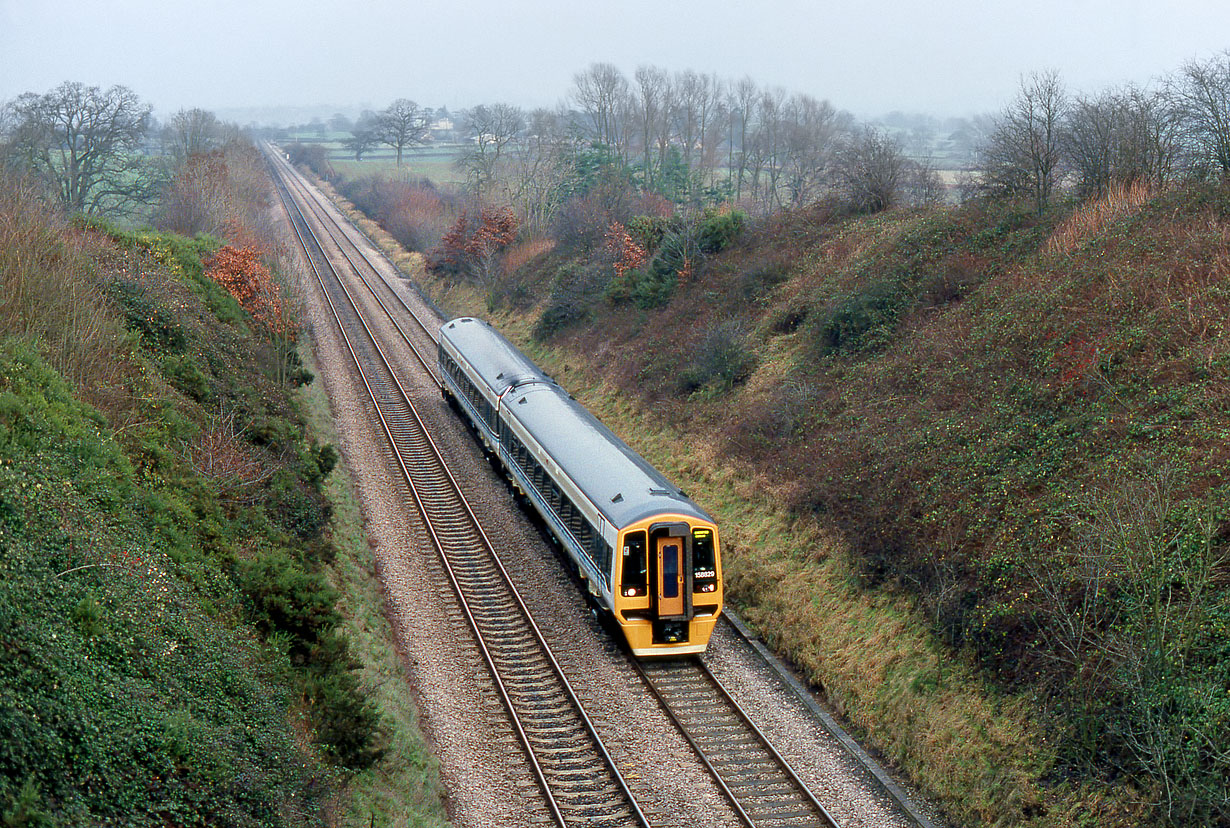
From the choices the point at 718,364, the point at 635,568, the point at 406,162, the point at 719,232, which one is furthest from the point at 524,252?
the point at 406,162

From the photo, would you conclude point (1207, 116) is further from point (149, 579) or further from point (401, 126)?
point (401, 126)

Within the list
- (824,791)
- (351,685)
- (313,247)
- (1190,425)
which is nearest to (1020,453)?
(1190,425)

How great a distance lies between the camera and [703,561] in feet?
51.3

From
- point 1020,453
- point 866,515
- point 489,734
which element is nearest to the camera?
point 489,734

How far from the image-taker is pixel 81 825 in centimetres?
772

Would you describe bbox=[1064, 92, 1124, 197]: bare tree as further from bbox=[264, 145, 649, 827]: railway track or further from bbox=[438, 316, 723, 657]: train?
bbox=[264, 145, 649, 827]: railway track

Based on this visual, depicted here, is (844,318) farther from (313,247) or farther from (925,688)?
(313,247)

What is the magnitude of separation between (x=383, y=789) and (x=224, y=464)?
7.96m

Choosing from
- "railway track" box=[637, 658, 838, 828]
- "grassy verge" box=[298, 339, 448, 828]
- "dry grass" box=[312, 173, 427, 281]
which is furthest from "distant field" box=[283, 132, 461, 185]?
"railway track" box=[637, 658, 838, 828]

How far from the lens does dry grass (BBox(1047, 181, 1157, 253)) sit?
879 inches

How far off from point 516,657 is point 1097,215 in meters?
18.7

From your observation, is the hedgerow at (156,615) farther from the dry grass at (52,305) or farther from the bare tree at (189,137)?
the bare tree at (189,137)

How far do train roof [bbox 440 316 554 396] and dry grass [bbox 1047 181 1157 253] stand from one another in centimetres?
1415

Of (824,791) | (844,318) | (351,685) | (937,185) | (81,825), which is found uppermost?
(937,185)
